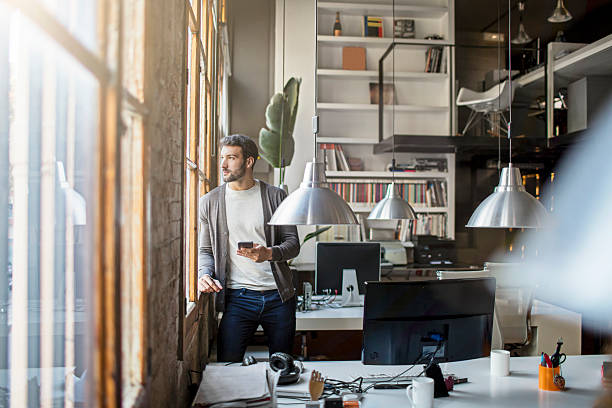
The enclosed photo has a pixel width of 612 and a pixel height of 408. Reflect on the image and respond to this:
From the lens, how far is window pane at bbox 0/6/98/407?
3.25ft

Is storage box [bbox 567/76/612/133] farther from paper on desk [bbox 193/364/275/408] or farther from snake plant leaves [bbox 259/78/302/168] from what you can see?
paper on desk [bbox 193/364/275/408]

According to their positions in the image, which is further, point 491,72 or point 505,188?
point 491,72

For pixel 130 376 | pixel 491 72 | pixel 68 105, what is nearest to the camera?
pixel 68 105

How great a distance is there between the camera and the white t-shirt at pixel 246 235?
295 centimetres

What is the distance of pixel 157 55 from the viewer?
4.52 ft

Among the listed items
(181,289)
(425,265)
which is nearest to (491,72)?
(425,265)

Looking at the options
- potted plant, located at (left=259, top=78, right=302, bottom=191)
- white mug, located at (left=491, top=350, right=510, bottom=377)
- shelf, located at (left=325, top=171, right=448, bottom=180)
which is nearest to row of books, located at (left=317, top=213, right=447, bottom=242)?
shelf, located at (left=325, top=171, right=448, bottom=180)

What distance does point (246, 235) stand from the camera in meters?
2.99

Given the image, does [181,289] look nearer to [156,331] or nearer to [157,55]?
[156,331]

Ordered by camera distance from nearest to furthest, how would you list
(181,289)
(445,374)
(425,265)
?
1. (181,289)
2. (445,374)
3. (425,265)

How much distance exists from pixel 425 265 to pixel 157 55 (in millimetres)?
4642

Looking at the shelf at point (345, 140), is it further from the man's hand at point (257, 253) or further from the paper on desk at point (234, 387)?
the paper on desk at point (234, 387)

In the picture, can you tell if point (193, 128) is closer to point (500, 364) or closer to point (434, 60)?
point (500, 364)

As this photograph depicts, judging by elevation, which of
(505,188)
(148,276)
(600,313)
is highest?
(505,188)
